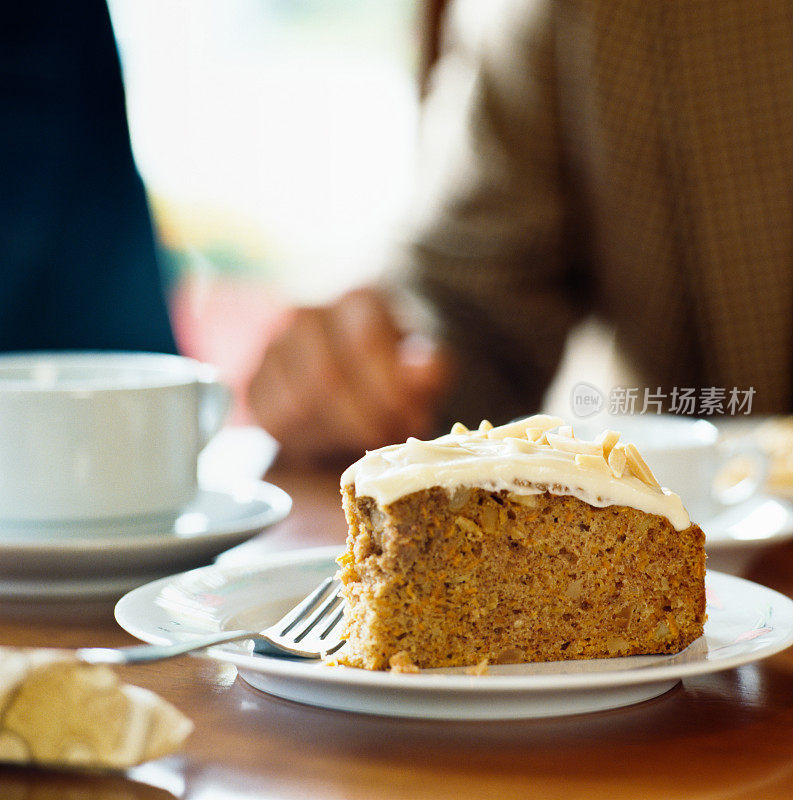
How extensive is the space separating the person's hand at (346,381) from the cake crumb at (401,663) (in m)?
0.75

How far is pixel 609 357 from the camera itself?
71.1 inches

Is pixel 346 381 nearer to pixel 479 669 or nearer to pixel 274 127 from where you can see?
pixel 479 669

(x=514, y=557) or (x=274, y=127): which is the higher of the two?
(x=274, y=127)

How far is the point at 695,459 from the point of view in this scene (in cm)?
79

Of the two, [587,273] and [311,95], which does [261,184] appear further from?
[587,273]

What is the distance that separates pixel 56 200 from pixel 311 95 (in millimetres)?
1822

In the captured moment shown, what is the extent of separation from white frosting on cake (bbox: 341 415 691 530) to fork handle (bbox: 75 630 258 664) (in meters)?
0.10

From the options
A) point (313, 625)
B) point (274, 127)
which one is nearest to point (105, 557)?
point (313, 625)

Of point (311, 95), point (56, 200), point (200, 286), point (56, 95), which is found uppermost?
point (311, 95)

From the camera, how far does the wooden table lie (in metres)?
0.35

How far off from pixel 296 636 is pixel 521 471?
128 mm

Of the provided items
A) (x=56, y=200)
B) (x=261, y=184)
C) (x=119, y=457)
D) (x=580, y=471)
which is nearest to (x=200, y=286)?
(x=261, y=184)

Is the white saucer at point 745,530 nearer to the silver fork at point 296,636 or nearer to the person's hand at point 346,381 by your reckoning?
the silver fork at point 296,636

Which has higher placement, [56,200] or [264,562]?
[56,200]
